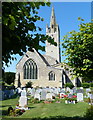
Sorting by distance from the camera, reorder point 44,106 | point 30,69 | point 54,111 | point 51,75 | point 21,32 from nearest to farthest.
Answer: point 21,32, point 54,111, point 44,106, point 51,75, point 30,69

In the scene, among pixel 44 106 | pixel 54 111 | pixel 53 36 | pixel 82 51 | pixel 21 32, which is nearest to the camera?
pixel 21 32

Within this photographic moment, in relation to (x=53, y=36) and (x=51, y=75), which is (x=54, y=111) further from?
(x=53, y=36)

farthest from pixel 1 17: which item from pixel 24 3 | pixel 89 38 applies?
pixel 89 38

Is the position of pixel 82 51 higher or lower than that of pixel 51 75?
higher

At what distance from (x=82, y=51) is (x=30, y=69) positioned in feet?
120

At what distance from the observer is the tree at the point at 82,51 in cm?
714

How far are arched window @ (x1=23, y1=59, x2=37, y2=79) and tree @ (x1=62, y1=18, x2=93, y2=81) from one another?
116ft

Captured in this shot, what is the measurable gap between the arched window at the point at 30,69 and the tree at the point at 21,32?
127 feet

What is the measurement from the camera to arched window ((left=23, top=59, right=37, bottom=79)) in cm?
4291

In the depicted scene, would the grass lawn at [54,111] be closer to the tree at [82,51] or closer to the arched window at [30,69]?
the tree at [82,51]

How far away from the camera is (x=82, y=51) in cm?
735

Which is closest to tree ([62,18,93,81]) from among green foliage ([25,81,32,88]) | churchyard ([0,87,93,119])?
churchyard ([0,87,93,119])

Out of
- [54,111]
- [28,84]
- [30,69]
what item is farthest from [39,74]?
[54,111]

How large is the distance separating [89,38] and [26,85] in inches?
1358
